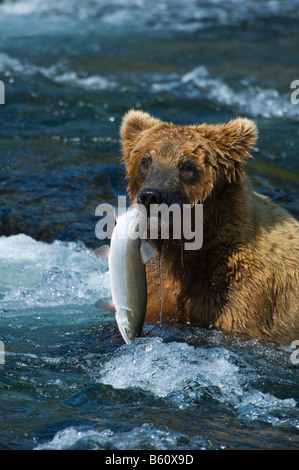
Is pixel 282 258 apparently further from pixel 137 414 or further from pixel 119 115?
pixel 119 115

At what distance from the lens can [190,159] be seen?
230 inches

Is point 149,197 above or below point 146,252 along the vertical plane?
above

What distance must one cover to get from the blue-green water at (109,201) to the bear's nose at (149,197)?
103 centimetres

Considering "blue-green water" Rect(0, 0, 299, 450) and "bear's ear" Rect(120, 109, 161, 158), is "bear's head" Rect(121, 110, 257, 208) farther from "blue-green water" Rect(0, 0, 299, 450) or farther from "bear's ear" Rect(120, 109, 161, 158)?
"blue-green water" Rect(0, 0, 299, 450)

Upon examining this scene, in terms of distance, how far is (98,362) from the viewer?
557cm

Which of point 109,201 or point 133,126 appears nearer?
point 133,126

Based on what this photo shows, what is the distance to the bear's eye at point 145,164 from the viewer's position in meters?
5.88

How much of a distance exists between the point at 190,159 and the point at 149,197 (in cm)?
69
